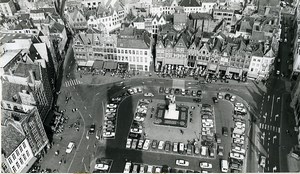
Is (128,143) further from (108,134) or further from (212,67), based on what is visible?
(212,67)

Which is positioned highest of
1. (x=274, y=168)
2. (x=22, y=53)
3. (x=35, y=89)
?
(x=22, y=53)

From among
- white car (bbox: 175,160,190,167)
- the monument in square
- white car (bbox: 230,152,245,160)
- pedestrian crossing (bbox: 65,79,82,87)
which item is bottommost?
white car (bbox: 175,160,190,167)

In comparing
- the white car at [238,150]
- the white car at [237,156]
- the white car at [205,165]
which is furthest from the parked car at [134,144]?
the white car at [238,150]

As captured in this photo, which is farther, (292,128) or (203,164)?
(292,128)

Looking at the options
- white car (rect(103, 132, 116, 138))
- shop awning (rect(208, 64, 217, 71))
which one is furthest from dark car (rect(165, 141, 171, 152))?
shop awning (rect(208, 64, 217, 71))

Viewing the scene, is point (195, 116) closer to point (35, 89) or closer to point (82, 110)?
point (82, 110)

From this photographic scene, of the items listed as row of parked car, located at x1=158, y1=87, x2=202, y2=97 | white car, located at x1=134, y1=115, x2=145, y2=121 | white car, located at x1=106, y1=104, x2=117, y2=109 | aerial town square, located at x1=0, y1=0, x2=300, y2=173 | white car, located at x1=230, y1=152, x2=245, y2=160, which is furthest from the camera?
row of parked car, located at x1=158, y1=87, x2=202, y2=97

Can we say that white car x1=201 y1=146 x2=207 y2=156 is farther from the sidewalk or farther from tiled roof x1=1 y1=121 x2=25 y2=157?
tiled roof x1=1 y1=121 x2=25 y2=157

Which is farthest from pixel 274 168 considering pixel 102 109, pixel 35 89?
pixel 35 89
